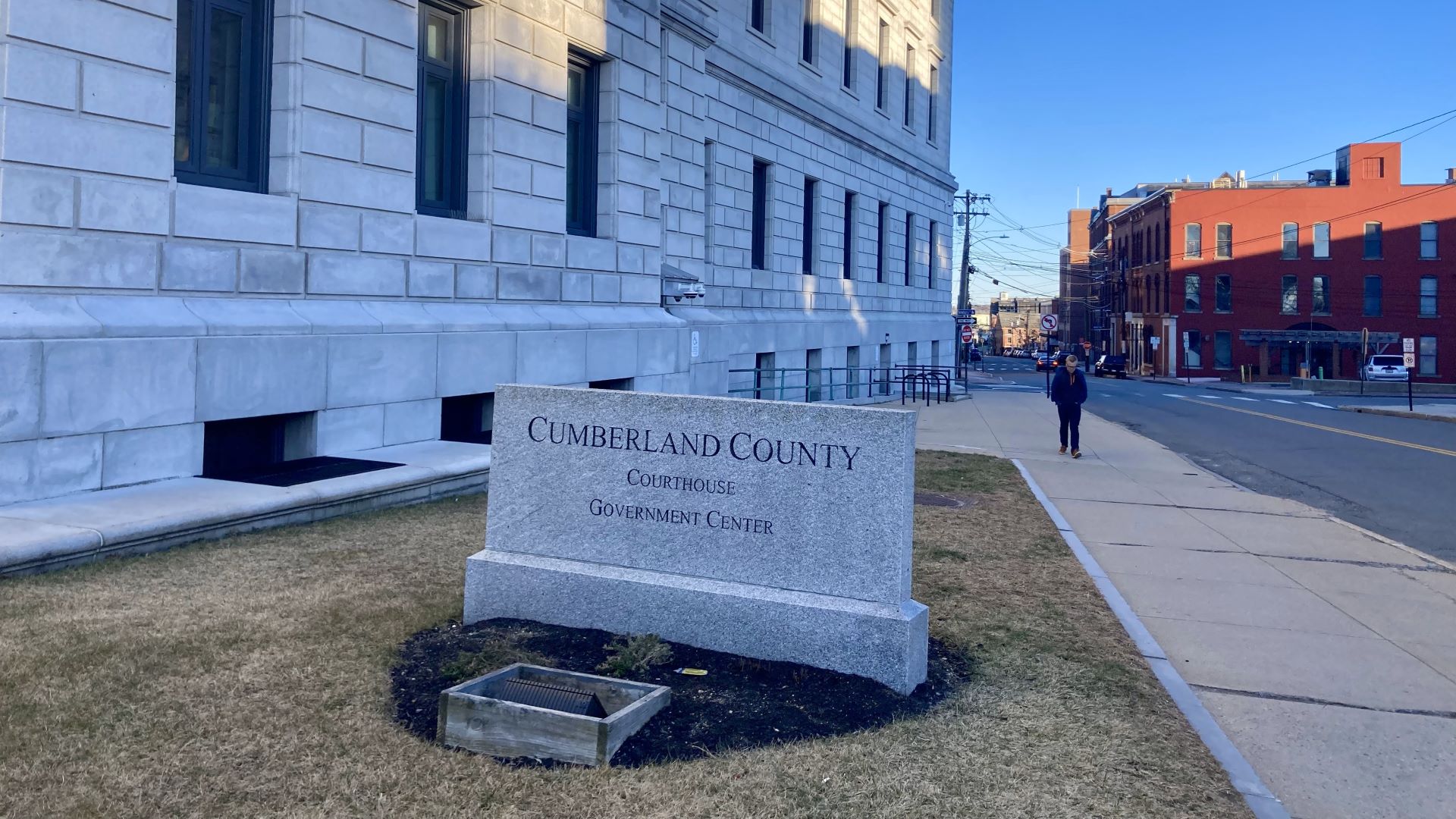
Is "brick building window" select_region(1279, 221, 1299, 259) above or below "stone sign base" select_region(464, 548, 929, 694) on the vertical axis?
above

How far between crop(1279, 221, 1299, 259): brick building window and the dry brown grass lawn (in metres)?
73.1

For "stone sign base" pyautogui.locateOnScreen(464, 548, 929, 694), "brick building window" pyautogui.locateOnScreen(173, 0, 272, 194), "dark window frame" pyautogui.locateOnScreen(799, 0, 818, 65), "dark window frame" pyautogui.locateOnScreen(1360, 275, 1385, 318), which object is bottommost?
"stone sign base" pyautogui.locateOnScreen(464, 548, 929, 694)

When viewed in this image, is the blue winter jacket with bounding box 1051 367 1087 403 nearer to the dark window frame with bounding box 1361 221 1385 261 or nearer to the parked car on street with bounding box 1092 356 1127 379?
the parked car on street with bounding box 1092 356 1127 379

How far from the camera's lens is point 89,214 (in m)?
9.74

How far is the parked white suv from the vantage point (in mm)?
63219

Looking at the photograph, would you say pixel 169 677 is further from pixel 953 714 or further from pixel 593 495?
pixel 953 714

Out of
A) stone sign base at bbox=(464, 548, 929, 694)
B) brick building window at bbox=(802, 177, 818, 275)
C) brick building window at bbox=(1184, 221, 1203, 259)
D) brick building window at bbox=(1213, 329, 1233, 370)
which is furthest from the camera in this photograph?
brick building window at bbox=(1184, 221, 1203, 259)

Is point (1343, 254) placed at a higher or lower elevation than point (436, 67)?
higher

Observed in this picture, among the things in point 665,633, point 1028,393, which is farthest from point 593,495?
point 1028,393

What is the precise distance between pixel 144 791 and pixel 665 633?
2853 millimetres

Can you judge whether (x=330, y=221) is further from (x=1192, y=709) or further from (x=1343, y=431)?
(x=1343, y=431)

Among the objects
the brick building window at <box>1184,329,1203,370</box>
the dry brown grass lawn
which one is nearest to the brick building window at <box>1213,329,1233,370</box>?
the brick building window at <box>1184,329,1203,370</box>

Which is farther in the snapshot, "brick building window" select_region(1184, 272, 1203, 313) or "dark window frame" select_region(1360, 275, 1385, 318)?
"brick building window" select_region(1184, 272, 1203, 313)

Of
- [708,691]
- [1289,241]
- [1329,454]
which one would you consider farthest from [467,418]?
[1289,241]
